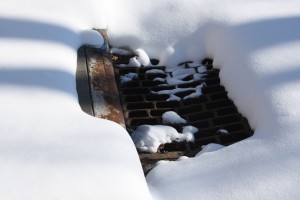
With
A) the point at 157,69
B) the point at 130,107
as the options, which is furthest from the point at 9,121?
the point at 157,69

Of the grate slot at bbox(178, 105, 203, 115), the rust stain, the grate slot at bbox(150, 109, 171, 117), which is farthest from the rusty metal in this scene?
the grate slot at bbox(178, 105, 203, 115)

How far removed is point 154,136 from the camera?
2084mm

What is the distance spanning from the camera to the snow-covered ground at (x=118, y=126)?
1683 millimetres

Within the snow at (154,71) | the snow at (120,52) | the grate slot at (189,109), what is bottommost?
the grate slot at (189,109)

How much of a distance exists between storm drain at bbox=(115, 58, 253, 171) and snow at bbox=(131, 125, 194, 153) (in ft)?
0.08

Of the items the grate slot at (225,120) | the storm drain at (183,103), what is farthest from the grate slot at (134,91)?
the grate slot at (225,120)

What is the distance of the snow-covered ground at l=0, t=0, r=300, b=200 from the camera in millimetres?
1683

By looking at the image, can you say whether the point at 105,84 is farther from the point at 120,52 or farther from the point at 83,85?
the point at 120,52

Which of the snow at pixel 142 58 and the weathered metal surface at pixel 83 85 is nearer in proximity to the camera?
the weathered metal surface at pixel 83 85

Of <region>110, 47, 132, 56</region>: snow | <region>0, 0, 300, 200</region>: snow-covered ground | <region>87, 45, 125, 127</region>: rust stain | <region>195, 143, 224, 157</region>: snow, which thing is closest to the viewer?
<region>0, 0, 300, 200</region>: snow-covered ground

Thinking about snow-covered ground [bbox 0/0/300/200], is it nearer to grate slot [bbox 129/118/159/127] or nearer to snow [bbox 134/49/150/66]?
snow [bbox 134/49/150/66]

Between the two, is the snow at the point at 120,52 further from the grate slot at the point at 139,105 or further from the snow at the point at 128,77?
the grate slot at the point at 139,105

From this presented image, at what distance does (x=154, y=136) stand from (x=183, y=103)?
30cm

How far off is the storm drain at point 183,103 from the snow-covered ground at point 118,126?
2.3 inches
